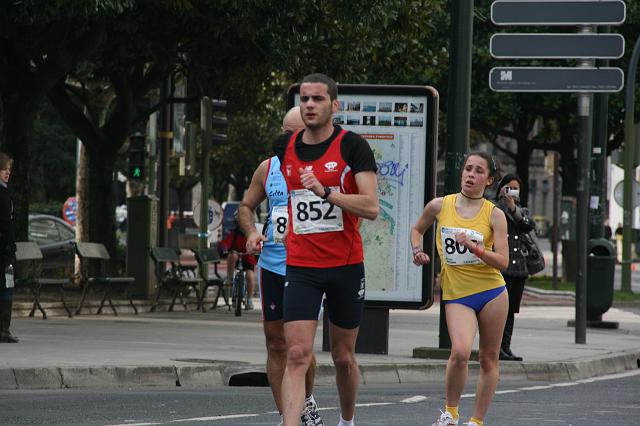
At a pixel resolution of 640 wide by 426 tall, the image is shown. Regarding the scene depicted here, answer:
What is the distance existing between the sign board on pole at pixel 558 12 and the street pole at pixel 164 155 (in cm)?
1081

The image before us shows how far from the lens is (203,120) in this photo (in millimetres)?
26328

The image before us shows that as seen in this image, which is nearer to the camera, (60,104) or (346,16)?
(346,16)

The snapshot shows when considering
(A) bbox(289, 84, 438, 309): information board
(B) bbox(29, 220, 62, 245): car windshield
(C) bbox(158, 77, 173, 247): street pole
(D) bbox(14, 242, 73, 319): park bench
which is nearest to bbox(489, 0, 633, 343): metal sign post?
(A) bbox(289, 84, 438, 309): information board

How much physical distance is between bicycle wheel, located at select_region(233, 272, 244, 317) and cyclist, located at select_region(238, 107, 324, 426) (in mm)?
13571

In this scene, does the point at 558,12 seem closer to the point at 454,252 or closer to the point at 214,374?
the point at 214,374

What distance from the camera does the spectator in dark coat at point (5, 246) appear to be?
15.1 m

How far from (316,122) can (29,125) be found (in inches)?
598

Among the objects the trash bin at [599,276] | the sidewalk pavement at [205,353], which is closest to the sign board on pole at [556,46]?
the sidewalk pavement at [205,353]

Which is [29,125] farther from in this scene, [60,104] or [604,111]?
[604,111]

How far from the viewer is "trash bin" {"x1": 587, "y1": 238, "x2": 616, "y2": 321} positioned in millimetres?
21219

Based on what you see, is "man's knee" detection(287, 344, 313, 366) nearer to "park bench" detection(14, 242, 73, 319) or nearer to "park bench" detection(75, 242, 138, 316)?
"park bench" detection(14, 242, 73, 319)

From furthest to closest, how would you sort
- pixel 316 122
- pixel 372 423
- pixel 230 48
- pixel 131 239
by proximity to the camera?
1. pixel 131 239
2. pixel 230 48
3. pixel 372 423
4. pixel 316 122

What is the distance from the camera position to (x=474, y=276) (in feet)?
32.4

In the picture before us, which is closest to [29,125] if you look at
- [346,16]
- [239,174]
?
[346,16]
